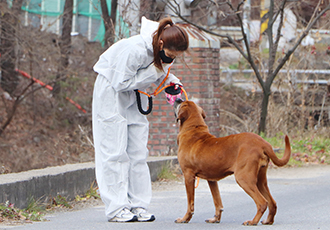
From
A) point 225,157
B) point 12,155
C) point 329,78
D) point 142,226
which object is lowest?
point 12,155

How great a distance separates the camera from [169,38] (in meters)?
4.86

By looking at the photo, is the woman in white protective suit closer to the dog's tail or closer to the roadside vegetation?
the roadside vegetation

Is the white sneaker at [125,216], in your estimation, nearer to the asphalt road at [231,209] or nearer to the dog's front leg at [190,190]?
the asphalt road at [231,209]

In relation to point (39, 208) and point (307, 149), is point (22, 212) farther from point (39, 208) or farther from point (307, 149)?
point (307, 149)

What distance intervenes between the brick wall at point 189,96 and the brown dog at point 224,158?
14.7ft

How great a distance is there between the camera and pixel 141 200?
522 cm

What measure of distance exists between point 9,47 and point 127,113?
1032 cm

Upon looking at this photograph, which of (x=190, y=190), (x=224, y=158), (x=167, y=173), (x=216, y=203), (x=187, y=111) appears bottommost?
(x=167, y=173)

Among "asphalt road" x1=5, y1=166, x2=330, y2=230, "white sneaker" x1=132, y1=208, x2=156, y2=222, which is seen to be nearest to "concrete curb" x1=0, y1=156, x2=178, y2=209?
"asphalt road" x1=5, y1=166, x2=330, y2=230

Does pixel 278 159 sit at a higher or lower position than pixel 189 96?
lower

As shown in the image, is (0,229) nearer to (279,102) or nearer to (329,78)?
(279,102)

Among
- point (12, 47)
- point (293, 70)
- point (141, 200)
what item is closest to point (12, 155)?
point (12, 47)

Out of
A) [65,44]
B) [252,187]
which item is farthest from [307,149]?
[65,44]

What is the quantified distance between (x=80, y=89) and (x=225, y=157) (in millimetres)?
14889
